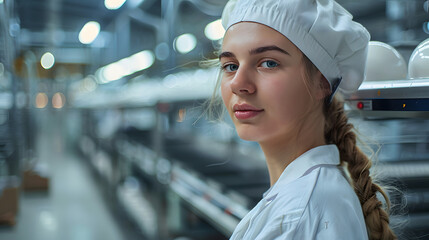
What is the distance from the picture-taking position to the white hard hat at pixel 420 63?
758mm

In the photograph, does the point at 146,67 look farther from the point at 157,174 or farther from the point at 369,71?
the point at 369,71

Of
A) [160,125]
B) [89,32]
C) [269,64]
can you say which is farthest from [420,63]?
[160,125]

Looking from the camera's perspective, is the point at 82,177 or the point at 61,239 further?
the point at 82,177

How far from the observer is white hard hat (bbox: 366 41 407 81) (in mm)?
866

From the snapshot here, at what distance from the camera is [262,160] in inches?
129

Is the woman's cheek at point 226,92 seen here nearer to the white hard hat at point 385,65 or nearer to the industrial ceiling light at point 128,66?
the white hard hat at point 385,65

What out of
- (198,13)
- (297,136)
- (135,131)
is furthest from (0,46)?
(135,131)

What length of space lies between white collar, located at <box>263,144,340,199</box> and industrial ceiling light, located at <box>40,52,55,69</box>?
1.82m

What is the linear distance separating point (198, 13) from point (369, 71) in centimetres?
253

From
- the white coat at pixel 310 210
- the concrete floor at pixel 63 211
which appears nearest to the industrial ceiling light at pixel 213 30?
the concrete floor at pixel 63 211

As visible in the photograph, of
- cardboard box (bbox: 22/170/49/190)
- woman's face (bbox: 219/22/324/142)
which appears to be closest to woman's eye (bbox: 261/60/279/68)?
woman's face (bbox: 219/22/324/142)

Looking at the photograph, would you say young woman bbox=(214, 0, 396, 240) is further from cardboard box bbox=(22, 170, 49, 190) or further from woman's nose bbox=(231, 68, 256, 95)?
cardboard box bbox=(22, 170, 49, 190)

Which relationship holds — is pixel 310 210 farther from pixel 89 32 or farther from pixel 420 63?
pixel 89 32

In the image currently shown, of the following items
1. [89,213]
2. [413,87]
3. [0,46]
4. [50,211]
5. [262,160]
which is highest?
[0,46]
